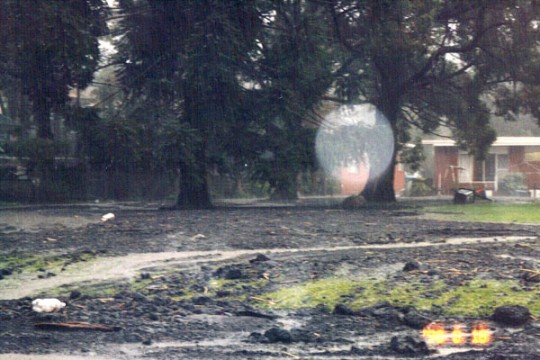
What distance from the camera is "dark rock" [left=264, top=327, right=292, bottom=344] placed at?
23.1 feet

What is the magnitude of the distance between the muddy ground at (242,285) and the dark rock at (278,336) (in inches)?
0.5

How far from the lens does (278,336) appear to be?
23.2 ft

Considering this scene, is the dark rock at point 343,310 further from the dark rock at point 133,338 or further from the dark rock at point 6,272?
the dark rock at point 6,272

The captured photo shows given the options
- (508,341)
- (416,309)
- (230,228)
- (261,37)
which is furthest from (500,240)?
(261,37)

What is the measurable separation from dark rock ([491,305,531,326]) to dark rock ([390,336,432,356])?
126 centimetres

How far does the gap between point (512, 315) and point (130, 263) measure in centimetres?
635

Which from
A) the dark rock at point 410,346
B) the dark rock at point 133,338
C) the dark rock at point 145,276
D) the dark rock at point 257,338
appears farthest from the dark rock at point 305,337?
the dark rock at point 145,276

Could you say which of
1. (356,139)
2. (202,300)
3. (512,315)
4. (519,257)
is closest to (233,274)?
(202,300)

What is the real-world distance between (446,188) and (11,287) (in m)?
40.2

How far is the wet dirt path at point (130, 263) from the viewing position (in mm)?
10188

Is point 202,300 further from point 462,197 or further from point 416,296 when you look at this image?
point 462,197

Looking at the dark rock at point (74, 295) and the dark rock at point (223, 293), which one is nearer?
the dark rock at point (74, 295)

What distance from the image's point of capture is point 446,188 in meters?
47.9

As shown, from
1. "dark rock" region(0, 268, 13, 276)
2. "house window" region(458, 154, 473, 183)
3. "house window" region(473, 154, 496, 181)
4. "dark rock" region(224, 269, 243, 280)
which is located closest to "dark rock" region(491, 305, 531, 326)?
"dark rock" region(224, 269, 243, 280)
